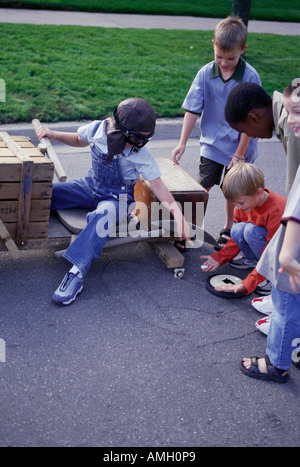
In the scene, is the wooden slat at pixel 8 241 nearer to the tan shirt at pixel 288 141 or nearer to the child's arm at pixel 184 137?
the child's arm at pixel 184 137

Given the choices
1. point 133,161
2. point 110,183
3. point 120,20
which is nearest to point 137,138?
point 133,161

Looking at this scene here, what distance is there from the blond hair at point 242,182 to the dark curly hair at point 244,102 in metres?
0.31

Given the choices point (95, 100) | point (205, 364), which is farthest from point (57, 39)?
point (205, 364)

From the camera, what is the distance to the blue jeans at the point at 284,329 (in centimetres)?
307

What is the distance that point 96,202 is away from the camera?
167 inches

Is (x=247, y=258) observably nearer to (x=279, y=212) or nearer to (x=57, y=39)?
(x=279, y=212)

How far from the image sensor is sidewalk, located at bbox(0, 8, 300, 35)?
10.4 metres

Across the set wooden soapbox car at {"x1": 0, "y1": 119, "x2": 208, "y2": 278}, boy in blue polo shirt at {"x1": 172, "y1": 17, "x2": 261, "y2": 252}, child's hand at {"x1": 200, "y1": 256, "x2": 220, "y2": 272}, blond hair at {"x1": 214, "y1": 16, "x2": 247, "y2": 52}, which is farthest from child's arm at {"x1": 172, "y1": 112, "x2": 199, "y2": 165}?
child's hand at {"x1": 200, "y1": 256, "x2": 220, "y2": 272}

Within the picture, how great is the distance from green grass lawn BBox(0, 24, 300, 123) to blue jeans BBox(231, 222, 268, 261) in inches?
143

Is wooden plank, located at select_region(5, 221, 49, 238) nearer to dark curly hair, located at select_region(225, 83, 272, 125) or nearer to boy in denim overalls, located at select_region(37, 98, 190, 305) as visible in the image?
boy in denim overalls, located at select_region(37, 98, 190, 305)

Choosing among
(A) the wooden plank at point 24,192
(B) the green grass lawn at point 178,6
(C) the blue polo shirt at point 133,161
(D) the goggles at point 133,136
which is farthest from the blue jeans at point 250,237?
(B) the green grass lawn at point 178,6

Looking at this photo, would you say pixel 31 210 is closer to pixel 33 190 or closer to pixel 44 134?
pixel 33 190

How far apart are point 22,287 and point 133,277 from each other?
2.50 ft
